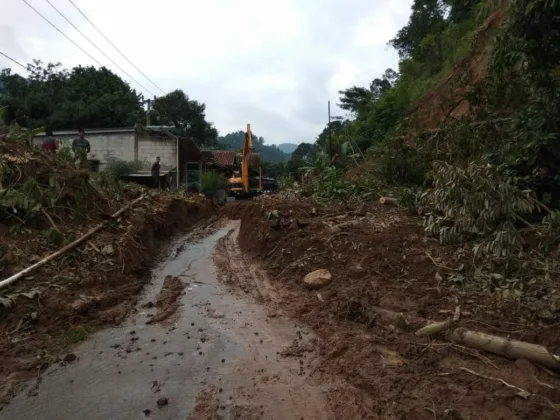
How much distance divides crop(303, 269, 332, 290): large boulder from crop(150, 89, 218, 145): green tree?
4019 cm

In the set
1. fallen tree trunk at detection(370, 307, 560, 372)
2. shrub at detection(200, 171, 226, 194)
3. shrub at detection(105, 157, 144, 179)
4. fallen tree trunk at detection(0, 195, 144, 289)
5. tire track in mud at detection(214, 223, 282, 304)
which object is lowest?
tire track in mud at detection(214, 223, 282, 304)

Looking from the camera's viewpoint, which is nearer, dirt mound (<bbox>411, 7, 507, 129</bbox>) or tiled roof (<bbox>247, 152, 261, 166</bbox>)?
dirt mound (<bbox>411, 7, 507, 129</bbox>)

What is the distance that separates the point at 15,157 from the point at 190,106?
39253 millimetres

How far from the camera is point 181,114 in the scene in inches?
1818

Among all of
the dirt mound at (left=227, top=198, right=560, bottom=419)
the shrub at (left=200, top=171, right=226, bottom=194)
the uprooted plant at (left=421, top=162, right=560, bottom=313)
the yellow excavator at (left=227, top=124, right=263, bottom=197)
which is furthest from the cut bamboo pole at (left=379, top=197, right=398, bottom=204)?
the shrub at (left=200, top=171, right=226, bottom=194)

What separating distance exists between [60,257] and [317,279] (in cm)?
373

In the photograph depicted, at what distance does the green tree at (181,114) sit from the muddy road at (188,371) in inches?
1609

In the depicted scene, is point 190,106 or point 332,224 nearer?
point 332,224

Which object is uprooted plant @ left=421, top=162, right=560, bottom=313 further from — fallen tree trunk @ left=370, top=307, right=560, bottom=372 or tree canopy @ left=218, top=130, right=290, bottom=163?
tree canopy @ left=218, top=130, right=290, bottom=163

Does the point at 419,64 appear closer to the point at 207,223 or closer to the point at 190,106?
the point at 207,223

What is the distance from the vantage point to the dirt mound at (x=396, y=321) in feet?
10.7

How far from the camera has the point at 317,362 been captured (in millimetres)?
4254

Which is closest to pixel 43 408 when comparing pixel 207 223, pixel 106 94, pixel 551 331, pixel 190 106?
pixel 551 331

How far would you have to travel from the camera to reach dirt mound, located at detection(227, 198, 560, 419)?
325cm
